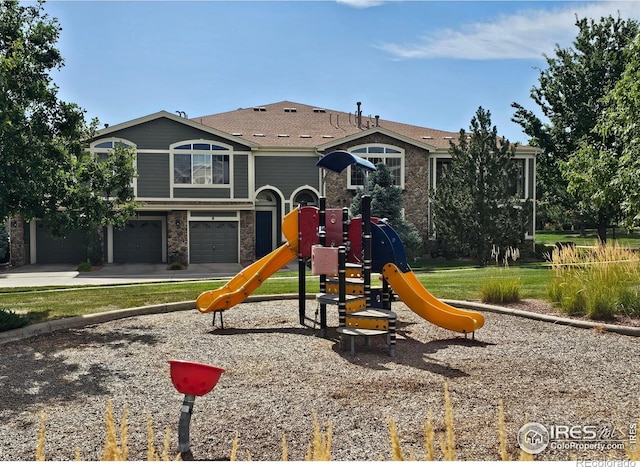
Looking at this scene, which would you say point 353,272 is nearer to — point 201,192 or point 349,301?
point 349,301

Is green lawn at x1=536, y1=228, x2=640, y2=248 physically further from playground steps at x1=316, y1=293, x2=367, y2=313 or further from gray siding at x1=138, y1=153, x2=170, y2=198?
playground steps at x1=316, y1=293, x2=367, y2=313

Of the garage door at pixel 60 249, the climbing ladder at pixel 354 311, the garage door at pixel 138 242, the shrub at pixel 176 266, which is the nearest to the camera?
the climbing ladder at pixel 354 311

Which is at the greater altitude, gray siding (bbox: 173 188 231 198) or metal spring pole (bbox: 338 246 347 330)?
gray siding (bbox: 173 188 231 198)

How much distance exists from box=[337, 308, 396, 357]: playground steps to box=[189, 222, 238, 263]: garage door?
20.7 m

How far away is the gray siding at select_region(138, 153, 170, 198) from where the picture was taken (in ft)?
90.5

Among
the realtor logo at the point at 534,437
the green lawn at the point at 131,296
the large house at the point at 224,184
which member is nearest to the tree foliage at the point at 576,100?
the large house at the point at 224,184

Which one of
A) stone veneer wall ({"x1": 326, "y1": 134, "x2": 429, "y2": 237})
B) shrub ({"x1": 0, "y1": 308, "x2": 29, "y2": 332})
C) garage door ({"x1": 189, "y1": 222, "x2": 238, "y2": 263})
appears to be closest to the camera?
shrub ({"x1": 0, "y1": 308, "x2": 29, "y2": 332})

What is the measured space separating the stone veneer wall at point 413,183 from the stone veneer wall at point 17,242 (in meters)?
15.5

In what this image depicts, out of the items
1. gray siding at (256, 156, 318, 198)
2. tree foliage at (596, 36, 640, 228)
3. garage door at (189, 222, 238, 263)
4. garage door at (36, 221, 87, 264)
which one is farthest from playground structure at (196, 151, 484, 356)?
garage door at (36, 221, 87, 264)

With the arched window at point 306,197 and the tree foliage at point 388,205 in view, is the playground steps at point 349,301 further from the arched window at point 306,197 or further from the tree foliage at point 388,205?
the arched window at point 306,197

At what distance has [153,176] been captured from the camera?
2769 cm

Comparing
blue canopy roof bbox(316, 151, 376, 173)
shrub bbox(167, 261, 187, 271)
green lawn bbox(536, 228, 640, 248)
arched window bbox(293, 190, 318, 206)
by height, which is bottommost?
shrub bbox(167, 261, 187, 271)

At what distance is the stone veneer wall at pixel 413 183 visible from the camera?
29242 millimetres

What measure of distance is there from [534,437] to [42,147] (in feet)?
28.4
